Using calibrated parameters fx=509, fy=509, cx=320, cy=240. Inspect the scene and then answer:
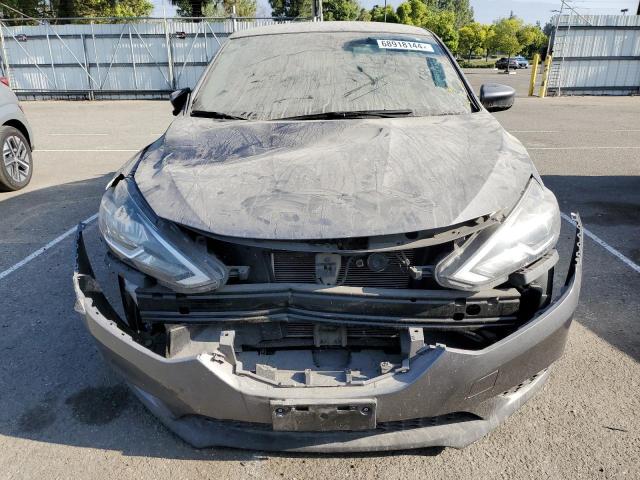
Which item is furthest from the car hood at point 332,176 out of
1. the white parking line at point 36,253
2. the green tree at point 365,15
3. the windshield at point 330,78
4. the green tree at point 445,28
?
the green tree at point 365,15

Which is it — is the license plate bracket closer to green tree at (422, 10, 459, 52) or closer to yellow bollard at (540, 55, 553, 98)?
yellow bollard at (540, 55, 553, 98)

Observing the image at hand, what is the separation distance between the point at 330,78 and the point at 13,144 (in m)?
5.03

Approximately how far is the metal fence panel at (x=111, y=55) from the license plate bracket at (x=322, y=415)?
1896 centimetres

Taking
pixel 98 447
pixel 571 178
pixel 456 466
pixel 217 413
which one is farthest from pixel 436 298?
pixel 571 178

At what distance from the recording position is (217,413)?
191 cm

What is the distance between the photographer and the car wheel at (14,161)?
20.3 ft

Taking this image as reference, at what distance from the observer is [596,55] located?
19.6 m

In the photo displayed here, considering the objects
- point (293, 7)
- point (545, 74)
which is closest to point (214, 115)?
point (545, 74)

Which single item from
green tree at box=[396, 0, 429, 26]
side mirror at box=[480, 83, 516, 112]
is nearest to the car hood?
side mirror at box=[480, 83, 516, 112]

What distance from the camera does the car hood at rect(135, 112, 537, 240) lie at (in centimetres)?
189

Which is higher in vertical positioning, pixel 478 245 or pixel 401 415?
pixel 478 245

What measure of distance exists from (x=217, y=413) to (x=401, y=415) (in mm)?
687

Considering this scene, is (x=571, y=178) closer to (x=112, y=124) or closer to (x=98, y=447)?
(x=98, y=447)

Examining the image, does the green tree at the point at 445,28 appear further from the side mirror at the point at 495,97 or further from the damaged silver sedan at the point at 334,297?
the damaged silver sedan at the point at 334,297
